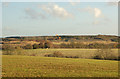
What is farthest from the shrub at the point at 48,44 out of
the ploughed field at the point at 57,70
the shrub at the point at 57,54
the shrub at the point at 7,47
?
the ploughed field at the point at 57,70

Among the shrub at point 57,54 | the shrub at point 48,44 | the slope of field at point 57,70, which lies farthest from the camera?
the shrub at point 48,44

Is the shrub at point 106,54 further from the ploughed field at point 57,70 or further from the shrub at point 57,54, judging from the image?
the ploughed field at point 57,70

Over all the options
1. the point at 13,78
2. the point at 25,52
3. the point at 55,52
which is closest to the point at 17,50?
the point at 25,52

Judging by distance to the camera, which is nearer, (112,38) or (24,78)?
(24,78)

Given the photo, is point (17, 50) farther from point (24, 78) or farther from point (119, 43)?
point (24, 78)

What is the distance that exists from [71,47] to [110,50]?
34.6 m

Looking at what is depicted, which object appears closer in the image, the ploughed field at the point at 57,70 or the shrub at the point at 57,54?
the ploughed field at the point at 57,70

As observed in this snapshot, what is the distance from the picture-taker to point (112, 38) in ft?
293

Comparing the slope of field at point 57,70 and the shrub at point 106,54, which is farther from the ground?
the slope of field at point 57,70

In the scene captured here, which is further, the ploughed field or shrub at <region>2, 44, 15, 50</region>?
shrub at <region>2, 44, 15, 50</region>

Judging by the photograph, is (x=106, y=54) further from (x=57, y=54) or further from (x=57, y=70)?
(x=57, y=70)

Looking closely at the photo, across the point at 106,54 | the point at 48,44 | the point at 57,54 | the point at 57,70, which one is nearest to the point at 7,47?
the point at 57,54

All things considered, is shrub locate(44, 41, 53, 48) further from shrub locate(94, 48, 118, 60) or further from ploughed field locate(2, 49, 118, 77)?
ploughed field locate(2, 49, 118, 77)

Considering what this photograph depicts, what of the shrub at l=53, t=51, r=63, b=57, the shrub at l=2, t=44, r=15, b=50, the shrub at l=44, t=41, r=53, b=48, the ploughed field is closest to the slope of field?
the ploughed field
